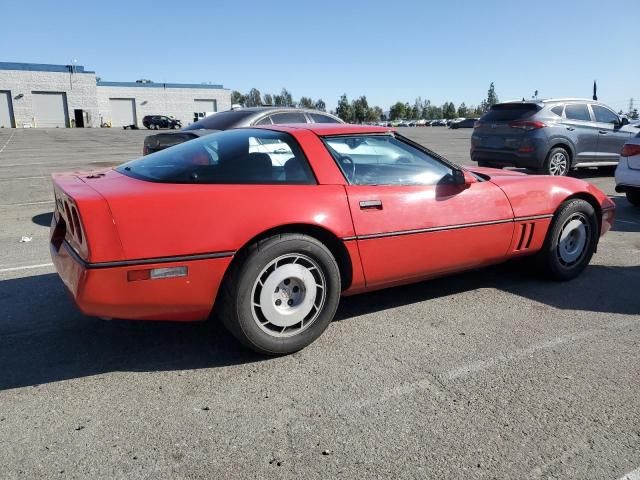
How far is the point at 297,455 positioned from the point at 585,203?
11.5ft

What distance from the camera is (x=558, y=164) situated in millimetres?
10461

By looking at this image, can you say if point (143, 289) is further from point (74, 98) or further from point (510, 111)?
point (74, 98)

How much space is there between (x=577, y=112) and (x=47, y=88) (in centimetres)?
6188

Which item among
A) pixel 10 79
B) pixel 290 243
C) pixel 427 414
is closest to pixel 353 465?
pixel 427 414

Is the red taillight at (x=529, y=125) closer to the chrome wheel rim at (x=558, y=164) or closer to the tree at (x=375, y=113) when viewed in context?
the chrome wheel rim at (x=558, y=164)

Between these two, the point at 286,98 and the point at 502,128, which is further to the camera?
the point at 286,98

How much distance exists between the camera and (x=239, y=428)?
2.41m

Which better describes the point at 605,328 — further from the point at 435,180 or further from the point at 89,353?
the point at 89,353

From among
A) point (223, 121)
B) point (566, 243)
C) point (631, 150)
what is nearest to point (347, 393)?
point (566, 243)

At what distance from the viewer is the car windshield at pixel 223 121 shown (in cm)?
736

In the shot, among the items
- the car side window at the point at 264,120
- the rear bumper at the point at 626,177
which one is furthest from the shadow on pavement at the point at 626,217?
the car side window at the point at 264,120

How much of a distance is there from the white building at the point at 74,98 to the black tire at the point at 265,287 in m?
64.2

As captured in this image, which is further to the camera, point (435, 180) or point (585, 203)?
point (585, 203)

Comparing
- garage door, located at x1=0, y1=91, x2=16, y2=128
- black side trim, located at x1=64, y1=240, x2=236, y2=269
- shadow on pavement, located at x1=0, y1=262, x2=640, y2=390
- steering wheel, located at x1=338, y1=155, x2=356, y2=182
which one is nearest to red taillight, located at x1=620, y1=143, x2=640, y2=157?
shadow on pavement, located at x1=0, y1=262, x2=640, y2=390
